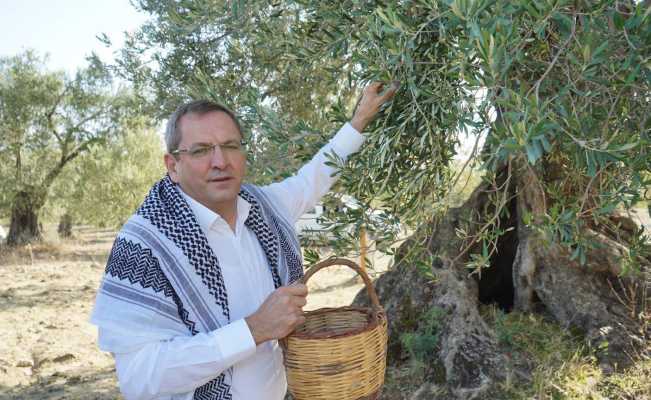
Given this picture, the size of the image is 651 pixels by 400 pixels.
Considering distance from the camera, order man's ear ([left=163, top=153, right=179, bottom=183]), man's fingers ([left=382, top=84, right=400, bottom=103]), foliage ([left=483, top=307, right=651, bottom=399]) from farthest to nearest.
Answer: foliage ([left=483, top=307, right=651, bottom=399]) → man's fingers ([left=382, top=84, right=400, bottom=103]) → man's ear ([left=163, top=153, right=179, bottom=183])

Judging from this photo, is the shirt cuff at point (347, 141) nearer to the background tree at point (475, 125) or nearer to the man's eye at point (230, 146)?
the background tree at point (475, 125)

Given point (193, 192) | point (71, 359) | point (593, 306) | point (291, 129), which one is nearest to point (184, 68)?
point (291, 129)

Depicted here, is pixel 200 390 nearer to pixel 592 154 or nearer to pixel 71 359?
pixel 592 154

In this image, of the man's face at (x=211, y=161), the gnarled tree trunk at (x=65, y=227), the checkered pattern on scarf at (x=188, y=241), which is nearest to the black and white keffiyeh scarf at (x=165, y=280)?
the checkered pattern on scarf at (x=188, y=241)

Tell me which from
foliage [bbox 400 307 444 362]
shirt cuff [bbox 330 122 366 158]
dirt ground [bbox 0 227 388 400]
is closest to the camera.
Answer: shirt cuff [bbox 330 122 366 158]

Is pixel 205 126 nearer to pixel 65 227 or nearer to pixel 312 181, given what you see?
pixel 312 181

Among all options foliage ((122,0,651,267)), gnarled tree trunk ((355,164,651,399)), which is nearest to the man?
foliage ((122,0,651,267))

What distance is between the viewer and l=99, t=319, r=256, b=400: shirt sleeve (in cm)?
199

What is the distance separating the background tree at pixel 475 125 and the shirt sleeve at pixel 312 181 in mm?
100

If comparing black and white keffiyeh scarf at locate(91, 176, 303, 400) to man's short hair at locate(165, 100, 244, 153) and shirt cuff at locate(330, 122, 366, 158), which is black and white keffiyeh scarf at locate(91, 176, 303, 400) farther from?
shirt cuff at locate(330, 122, 366, 158)

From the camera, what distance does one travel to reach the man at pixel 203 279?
2035 millimetres

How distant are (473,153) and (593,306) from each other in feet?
12.0

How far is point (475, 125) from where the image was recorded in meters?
2.31

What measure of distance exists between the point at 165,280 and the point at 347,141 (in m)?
1.22
